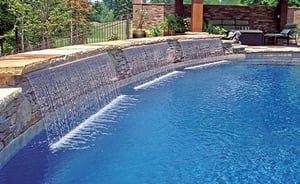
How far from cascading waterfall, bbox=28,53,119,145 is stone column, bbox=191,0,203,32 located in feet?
22.9

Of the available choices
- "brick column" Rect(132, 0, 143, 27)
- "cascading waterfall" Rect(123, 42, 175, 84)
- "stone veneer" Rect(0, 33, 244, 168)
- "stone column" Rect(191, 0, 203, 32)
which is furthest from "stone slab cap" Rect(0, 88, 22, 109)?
"brick column" Rect(132, 0, 143, 27)

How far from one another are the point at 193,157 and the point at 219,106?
8.55ft

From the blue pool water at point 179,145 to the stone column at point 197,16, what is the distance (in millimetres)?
6312

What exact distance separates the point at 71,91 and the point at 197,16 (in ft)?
29.6

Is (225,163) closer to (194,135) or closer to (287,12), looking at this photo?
(194,135)

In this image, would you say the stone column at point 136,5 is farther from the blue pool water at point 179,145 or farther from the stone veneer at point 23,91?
the blue pool water at point 179,145

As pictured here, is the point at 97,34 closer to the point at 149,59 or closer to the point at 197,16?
the point at 149,59

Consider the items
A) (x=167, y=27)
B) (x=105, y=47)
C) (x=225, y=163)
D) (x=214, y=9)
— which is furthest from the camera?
(x=214, y=9)

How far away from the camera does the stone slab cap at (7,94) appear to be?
3.48 metres

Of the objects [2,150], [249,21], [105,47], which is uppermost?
[249,21]

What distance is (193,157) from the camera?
13.9 ft

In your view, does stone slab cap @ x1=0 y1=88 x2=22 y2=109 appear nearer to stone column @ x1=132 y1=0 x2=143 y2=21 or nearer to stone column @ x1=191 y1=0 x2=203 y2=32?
stone column @ x1=191 y1=0 x2=203 y2=32

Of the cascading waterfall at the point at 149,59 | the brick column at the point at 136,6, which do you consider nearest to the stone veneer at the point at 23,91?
the cascading waterfall at the point at 149,59

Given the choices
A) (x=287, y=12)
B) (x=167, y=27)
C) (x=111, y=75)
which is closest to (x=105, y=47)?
(x=111, y=75)
